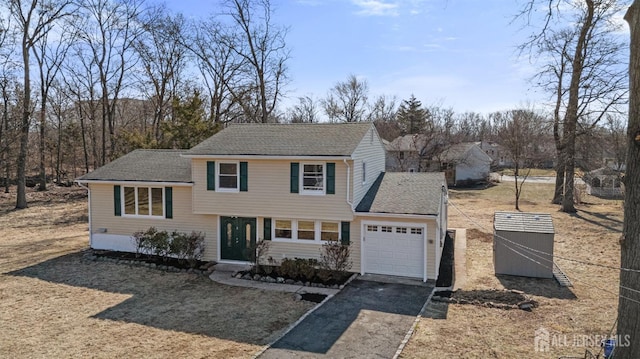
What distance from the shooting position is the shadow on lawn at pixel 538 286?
11.9 metres

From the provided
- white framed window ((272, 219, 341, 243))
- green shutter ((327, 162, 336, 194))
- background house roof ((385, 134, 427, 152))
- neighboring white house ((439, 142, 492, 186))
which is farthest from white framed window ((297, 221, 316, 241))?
neighboring white house ((439, 142, 492, 186))

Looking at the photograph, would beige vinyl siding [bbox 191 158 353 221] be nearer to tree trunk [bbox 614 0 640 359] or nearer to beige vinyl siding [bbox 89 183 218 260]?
beige vinyl siding [bbox 89 183 218 260]

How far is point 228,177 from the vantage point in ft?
49.3

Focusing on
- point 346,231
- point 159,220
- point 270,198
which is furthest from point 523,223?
point 159,220

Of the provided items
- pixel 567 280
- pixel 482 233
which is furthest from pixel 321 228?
pixel 482 233

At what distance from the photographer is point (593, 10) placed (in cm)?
2498

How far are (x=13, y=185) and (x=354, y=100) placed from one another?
3487cm

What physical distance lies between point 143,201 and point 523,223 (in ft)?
46.6

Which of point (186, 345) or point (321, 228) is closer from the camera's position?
point (186, 345)

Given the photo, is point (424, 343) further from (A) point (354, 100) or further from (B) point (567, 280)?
(A) point (354, 100)

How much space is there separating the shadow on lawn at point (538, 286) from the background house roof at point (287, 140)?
6.47 m

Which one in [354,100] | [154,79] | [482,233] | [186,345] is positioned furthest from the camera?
[354,100]

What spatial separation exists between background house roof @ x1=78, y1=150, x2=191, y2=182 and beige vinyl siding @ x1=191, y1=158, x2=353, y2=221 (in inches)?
41.6

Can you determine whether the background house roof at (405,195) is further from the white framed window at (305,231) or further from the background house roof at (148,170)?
the background house roof at (148,170)
